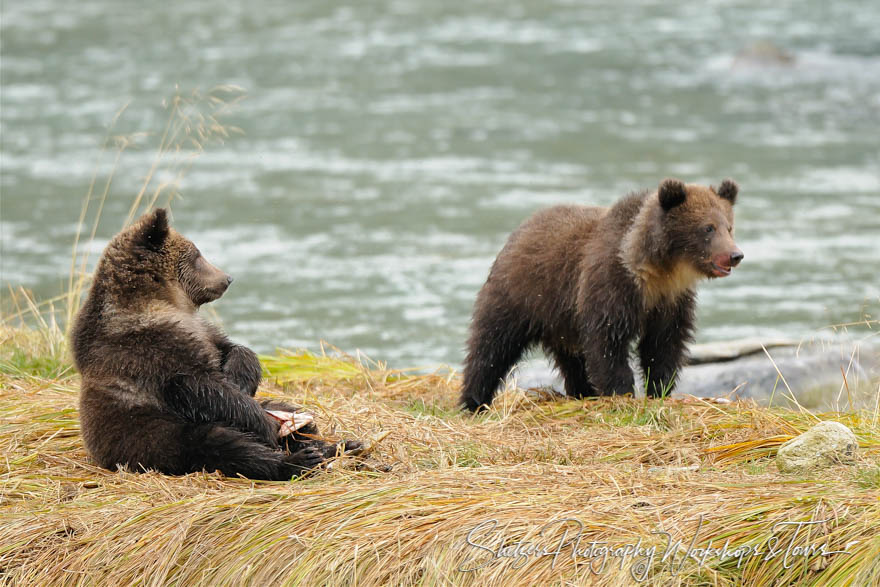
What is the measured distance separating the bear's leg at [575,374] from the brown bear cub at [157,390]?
8.17 feet

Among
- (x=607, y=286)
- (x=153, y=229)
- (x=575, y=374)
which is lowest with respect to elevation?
(x=575, y=374)

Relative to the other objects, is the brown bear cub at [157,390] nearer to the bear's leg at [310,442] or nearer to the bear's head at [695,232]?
the bear's leg at [310,442]

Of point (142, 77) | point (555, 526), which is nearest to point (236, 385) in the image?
point (555, 526)

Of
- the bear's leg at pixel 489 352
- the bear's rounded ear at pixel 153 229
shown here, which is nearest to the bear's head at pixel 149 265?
the bear's rounded ear at pixel 153 229

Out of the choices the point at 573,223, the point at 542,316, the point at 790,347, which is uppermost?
the point at 573,223

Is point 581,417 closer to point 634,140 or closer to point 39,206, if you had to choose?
point 39,206

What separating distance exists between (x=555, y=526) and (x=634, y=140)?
13.1 metres

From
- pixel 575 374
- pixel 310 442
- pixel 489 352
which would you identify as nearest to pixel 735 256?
pixel 575 374

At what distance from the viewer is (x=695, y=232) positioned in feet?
21.0

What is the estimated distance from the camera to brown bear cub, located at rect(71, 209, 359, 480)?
479 centimetres

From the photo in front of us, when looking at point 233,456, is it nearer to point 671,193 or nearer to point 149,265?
point 149,265

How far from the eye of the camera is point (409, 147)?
1644cm

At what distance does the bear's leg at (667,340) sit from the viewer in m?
6.57

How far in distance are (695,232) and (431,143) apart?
415 inches
